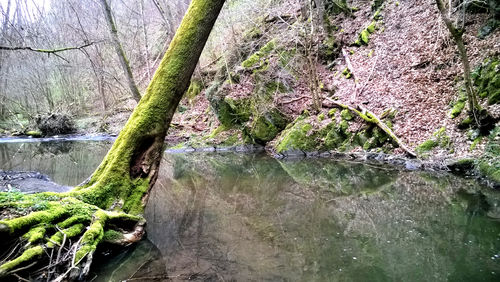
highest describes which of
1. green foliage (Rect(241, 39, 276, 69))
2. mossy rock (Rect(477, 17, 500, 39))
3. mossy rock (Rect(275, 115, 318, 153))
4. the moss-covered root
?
green foliage (Rect(241, 39, 276, 69))

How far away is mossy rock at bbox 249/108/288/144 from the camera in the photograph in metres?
15.3

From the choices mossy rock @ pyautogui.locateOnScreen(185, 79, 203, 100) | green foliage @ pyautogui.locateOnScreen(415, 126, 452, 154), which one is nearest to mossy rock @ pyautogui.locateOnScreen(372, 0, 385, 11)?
green foliage @ pyautogui.locateOnScreen(415, 126, 452, 154)

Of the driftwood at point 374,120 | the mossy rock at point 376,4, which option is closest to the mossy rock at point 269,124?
the driftwood at point 374,120

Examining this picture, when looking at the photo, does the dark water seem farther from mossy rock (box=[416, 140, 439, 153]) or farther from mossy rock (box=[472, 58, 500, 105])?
mossy rock (box=[472, 58, 500, 105])

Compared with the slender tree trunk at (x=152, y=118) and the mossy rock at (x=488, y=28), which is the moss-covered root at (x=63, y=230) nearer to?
the slender tree trunk at (x=152, y=118)

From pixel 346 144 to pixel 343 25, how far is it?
8.83m

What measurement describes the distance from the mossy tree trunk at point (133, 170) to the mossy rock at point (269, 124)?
31.9 ft

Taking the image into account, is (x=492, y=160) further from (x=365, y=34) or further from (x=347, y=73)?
(x=365, y=34)

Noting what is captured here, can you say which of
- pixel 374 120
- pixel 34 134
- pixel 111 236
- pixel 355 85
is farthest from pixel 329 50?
pixel 34 134

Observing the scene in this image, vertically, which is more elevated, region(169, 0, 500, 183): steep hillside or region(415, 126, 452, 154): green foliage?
region(169, 0, 500, 183): steep hillside

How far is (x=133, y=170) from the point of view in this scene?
5777 millimetres

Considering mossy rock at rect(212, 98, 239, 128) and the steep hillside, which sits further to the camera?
mossy rock at rect(212, 98, 239, 128)

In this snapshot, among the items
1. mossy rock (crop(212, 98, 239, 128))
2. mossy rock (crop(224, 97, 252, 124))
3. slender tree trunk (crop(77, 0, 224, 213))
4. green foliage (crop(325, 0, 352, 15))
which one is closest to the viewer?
slender tree trunk (crop(77, 0, 224, 213))

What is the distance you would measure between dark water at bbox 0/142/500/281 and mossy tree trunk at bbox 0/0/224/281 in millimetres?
579
